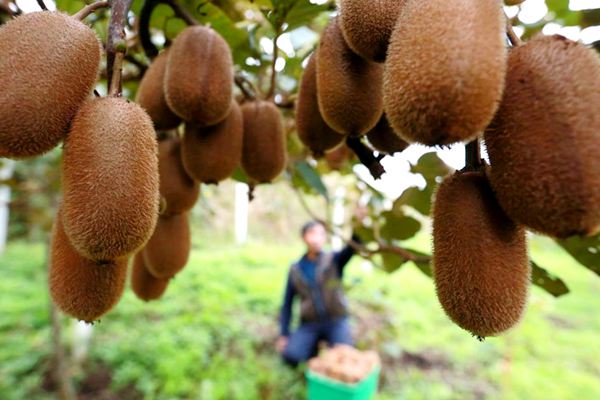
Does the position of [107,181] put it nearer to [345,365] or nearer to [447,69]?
[447,69]

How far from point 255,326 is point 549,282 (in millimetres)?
3851

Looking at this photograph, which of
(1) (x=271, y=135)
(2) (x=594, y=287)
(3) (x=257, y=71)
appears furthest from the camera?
(2) (x=594, y=287)

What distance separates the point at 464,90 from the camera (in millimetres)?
360

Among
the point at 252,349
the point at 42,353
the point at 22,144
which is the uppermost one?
the point at 22,144

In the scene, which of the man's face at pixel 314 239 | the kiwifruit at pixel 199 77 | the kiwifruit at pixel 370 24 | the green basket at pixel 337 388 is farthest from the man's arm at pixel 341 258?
the kiwifruit at pixel 370 24

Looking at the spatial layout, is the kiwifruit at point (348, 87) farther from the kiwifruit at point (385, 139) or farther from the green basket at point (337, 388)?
the green basket at point (337, 388)

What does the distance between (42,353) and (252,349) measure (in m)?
1.56

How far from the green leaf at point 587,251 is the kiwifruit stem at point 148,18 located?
747 mm

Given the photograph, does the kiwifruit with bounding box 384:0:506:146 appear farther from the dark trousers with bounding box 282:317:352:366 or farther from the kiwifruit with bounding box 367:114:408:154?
the dark trousers with bounding box 282:317:352:366

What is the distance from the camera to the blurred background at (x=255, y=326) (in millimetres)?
1181

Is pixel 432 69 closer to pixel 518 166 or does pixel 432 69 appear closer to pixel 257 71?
pixel 518 166

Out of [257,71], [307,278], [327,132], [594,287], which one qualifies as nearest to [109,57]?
[327,132]

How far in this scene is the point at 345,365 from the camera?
3.06m

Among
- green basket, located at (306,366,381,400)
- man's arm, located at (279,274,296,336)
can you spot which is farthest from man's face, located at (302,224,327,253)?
green basket, located at (306,366,381,400)
